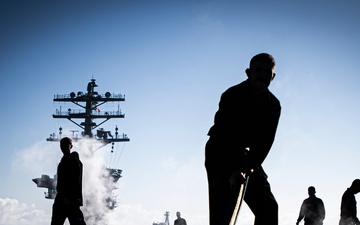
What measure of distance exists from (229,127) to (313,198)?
28.1 ft

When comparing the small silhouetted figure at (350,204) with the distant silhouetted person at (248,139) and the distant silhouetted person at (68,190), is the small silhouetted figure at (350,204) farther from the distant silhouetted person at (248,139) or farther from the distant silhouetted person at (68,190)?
the distant silhouetted person at (248,139)

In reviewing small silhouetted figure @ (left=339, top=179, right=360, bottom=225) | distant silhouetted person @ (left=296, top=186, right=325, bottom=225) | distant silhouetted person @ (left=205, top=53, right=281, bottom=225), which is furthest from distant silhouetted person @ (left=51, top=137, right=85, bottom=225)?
distant silhouetted person @ (left=296, top=186, right=325, bottom=225)

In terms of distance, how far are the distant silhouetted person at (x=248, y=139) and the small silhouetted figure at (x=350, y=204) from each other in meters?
6.81

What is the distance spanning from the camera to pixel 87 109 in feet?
147

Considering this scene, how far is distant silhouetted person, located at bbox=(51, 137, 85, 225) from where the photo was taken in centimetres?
613

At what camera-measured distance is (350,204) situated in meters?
9.13

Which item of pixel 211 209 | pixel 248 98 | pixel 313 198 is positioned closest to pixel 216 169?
pixel 211 209

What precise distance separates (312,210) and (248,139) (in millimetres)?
8411

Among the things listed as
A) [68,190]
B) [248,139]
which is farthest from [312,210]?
[248,139]

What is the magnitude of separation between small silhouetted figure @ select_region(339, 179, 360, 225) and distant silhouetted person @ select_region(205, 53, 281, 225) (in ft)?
22.4

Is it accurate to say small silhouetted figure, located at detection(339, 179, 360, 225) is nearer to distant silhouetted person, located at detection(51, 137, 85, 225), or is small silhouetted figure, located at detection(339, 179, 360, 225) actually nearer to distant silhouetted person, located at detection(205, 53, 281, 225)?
distant silhouetted person, located at detection(51, 137, 85, 225)

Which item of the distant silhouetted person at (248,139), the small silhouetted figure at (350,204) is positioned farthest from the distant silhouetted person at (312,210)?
the distant silhouetted person at (248,139)

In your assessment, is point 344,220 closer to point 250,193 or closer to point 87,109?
point 250,193

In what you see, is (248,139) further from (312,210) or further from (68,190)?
(312,210)
